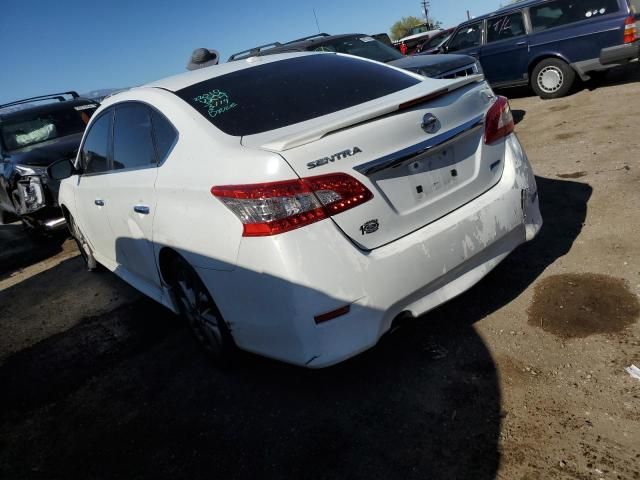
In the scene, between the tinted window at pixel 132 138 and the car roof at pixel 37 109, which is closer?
the tinted window at pixel 132 138

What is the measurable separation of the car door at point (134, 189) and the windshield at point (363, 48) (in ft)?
16.5

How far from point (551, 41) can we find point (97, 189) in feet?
25.1

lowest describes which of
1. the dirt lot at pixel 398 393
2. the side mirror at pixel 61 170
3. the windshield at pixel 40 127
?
the dirt lot at pixel 398 393

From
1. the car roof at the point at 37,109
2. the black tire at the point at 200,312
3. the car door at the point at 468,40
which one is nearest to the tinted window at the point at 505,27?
the car door at the point at 468,40

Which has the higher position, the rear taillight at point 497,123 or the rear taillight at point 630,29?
the rear taillight at point 497,123

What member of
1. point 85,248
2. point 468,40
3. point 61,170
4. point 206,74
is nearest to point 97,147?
point 61,170

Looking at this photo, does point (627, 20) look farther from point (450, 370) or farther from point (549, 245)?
point (450, 370)

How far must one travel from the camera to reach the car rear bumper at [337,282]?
2.11 metres

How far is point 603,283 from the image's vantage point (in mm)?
2973

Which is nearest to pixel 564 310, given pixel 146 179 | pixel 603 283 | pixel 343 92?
pixel 603 283

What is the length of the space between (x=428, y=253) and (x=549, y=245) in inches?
68.1

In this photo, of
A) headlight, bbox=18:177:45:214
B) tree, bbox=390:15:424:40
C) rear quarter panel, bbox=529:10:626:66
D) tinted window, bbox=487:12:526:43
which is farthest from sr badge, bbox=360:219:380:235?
tree, bbox=390:15:424:40

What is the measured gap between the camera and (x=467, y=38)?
9555 millimetres

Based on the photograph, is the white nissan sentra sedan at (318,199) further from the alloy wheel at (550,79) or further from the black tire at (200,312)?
the alloy wheel at (550,79)
